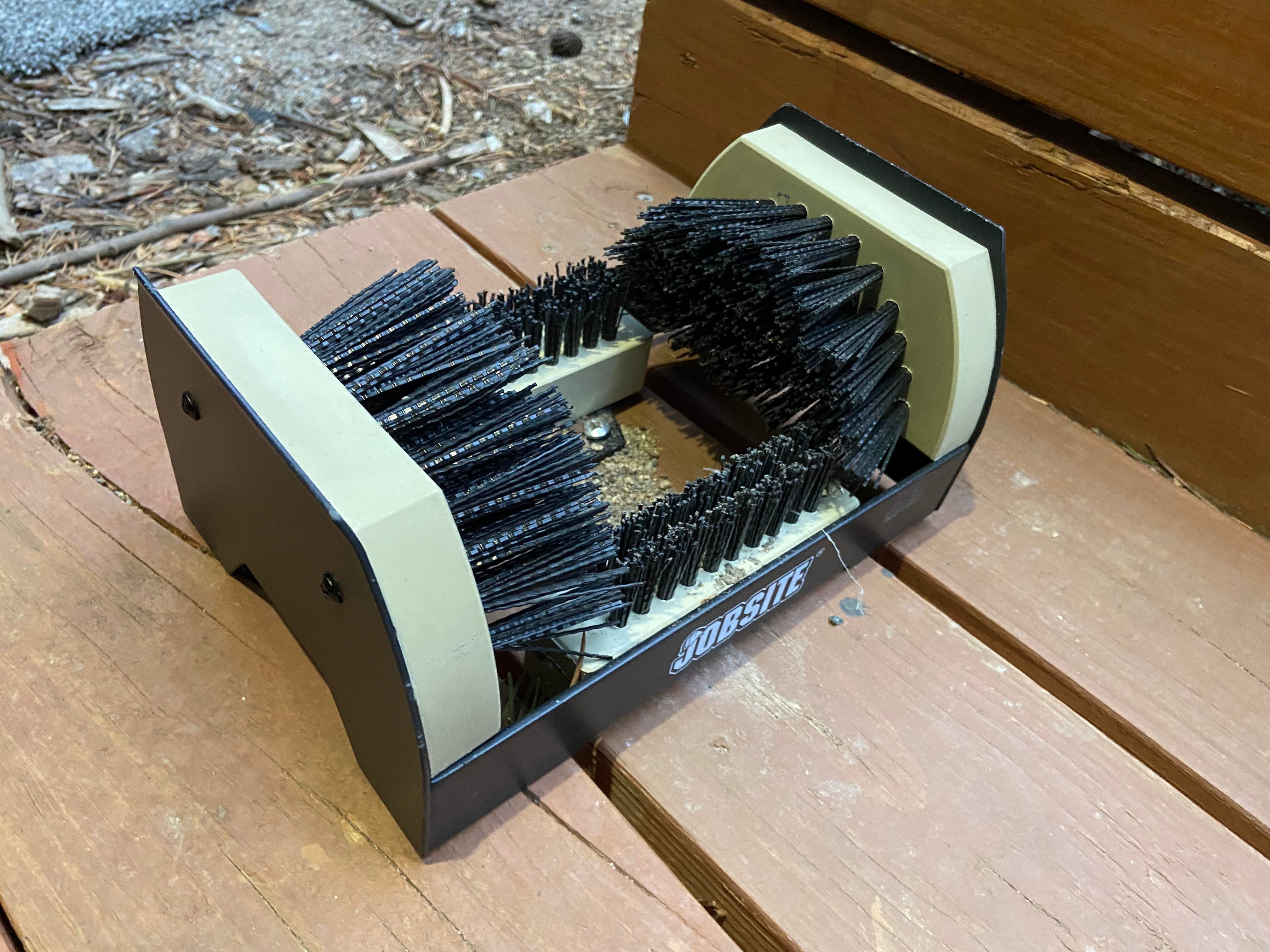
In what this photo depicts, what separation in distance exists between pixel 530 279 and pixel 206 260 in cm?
61

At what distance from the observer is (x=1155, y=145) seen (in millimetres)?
844

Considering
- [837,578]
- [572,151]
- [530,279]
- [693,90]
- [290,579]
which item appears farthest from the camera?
[572,151]

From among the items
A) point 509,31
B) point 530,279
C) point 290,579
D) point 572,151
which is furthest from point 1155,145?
point 509,31

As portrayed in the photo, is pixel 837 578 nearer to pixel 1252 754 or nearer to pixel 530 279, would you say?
pixel 1252 754

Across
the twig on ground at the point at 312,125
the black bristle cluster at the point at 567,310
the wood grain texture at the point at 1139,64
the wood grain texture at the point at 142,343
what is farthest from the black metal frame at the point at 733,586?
the twig on ground at the point at 312,125

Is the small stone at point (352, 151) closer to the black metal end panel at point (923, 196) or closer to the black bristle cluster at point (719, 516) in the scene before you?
the black metal end panel at point (923, 196)

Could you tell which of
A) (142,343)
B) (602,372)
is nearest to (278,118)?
(142,343)

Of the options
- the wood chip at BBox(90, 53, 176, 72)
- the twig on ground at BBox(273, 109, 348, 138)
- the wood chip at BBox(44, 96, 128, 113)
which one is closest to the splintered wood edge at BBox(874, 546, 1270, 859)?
the twig on ground at BBox(273, 109, 348, 138)

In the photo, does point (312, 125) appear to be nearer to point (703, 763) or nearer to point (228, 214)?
point (228, 214)

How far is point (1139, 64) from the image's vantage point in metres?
0.82

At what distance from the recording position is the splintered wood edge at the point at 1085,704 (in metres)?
0.70

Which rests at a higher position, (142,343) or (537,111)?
(142,343)

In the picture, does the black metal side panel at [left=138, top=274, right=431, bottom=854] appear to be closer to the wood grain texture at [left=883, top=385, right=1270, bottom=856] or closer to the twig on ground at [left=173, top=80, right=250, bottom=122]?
the wood grain texture at [left=883, top=385, right=1270, bottom=856]

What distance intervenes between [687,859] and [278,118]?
1.53 metres
